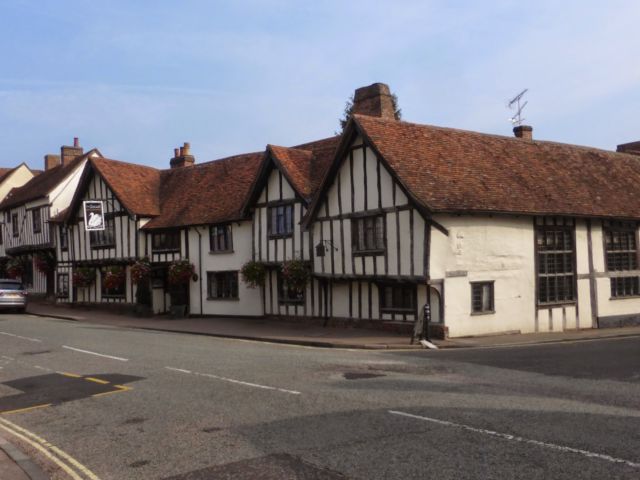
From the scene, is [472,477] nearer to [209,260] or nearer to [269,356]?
[269,356]

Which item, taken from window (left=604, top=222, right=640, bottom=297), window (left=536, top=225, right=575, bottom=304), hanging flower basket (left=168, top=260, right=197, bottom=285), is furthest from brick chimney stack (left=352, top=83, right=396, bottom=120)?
hanging flower basket (left=168, top=260, right=197, bottom=285)

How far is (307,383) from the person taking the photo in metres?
11.1

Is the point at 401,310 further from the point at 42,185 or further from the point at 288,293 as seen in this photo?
the point at 42,185

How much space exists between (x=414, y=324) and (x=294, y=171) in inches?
318

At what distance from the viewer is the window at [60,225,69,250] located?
112 ft

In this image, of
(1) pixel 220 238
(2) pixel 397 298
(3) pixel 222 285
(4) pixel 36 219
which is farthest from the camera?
(4) pixel 36 219

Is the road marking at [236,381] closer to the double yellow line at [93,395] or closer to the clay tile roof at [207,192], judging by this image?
the double yellow line at [93,395]

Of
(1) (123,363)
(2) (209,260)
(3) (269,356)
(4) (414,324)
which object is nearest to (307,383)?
(3) (269,356)

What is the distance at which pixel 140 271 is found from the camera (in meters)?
28.8

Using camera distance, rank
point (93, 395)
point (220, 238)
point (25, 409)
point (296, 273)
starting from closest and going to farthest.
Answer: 1. point (25, 409)
2. point (93, 395)
3. point (296, 273)
4. point (220, 238)

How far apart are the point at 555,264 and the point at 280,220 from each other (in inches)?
398

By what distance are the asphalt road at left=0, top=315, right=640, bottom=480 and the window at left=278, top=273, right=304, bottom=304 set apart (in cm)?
782

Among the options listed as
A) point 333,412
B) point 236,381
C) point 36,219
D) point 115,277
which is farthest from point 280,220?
point 36,219

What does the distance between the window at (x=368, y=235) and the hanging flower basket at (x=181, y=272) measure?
32.2ft
